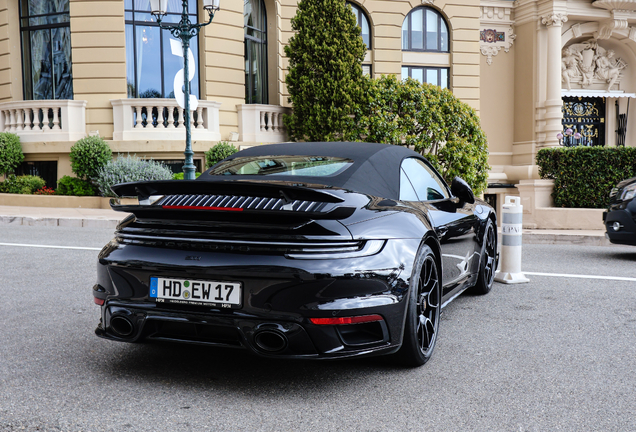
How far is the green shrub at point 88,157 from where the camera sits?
15.5 meters

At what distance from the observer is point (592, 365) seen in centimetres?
353

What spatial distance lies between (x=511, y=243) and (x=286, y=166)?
3161 mm

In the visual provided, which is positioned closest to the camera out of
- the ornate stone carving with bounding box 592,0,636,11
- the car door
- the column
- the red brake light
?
the red brake light

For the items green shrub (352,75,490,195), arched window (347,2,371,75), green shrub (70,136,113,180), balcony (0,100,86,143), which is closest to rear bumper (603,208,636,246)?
green shrub (352,75,490,195)

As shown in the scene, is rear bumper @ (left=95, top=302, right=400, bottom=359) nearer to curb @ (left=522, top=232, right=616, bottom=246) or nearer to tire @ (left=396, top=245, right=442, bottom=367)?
tire @ (left=396, top=245, right=442, bottom=367)

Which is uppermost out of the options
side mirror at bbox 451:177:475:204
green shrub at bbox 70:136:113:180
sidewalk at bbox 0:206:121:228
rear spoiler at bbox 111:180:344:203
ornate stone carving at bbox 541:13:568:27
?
ornate stone carving at bbox 541:13:568:27

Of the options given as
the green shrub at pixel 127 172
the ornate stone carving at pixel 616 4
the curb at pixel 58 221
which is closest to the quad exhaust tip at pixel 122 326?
the curb at pixel 58 221

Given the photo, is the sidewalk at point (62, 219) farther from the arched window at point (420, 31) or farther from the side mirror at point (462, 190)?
the arched window at point (420, 31)

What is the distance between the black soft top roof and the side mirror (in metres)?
0.39

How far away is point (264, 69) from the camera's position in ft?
67.1

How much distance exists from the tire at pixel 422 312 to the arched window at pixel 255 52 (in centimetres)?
1642

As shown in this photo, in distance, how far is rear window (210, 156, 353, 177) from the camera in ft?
12.4

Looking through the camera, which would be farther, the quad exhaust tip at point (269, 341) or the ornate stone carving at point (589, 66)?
the ornate stone carving at point (589, 66)

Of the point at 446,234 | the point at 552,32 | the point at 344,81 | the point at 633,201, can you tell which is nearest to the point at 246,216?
the point at 446,234
